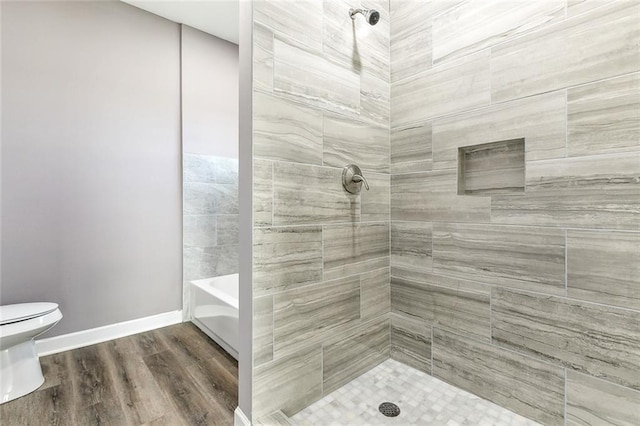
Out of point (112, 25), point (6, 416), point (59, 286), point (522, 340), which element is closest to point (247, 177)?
point (522, 340)

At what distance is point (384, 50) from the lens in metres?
1.86

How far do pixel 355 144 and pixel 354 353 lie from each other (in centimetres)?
118

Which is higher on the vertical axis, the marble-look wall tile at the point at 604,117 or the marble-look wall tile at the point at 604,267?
the marble-look wall tile at the point at 604,117

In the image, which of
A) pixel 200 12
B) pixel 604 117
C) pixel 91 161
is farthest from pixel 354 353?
pixel 200 12

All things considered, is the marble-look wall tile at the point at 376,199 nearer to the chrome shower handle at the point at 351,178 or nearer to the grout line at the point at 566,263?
the chrome shower handle at the point at 351,178

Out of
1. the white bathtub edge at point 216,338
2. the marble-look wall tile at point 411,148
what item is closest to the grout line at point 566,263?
the marble-look wall tile at point 411,148

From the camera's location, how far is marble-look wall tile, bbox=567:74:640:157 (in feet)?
3.70

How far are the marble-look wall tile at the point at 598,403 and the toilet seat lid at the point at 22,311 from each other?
2883 mm

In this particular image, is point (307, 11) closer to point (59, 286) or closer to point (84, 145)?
point (84, 145)

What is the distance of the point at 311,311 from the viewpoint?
1.52 metres

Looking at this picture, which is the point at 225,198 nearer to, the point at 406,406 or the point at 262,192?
the point at 262,192

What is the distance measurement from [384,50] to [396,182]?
814 mm

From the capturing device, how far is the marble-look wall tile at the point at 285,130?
1.32m

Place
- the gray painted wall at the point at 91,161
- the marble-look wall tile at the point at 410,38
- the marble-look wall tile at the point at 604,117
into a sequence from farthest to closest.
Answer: the gray painted wall at the point at 91,161 → the marble-look wall tile at the point at 410,38 → the marble-look wall tile at the point at 604,117
